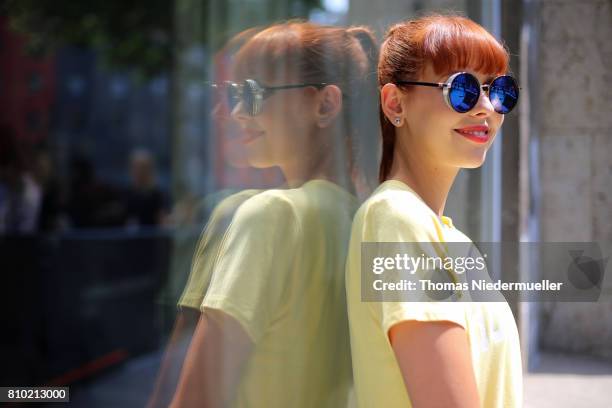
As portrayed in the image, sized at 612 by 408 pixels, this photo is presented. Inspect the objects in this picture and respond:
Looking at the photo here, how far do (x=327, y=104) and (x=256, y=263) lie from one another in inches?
15.5

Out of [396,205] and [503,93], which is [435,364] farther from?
[503,93]

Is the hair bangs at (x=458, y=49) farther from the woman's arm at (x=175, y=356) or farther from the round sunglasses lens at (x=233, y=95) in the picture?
the woman's arm at (x=175, y=356)

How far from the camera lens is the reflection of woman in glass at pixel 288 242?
1.31 m

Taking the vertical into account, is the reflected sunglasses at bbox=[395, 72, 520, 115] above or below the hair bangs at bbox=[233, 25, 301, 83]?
below

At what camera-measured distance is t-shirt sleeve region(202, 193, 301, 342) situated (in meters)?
1.29

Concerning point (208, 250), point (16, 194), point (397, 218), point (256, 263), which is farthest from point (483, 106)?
point (16, 194)

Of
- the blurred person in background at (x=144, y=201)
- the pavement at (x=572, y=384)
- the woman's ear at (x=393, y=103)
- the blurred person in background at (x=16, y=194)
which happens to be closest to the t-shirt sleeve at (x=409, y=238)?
the woman's ear at (x=393, y=103)

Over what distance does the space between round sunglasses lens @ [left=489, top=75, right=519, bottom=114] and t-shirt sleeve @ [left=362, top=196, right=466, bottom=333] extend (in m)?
0.23

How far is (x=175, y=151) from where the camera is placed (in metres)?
4.91

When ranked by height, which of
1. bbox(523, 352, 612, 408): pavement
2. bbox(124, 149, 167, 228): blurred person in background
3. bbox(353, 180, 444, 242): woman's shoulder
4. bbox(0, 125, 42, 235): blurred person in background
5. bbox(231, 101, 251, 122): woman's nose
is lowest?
bbox(124, 149, 167, 228): blurred person in background

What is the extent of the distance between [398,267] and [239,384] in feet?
1.51

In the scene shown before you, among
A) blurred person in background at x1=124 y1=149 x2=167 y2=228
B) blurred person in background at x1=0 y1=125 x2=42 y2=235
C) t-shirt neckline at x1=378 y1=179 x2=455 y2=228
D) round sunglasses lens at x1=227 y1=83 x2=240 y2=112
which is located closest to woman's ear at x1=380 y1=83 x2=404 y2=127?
t-shirt neckline at x1=378 y1=179 x2=455 y2=228

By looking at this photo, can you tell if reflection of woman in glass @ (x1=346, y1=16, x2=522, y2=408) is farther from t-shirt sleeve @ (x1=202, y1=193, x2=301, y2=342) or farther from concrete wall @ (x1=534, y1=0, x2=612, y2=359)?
concrete wall @ (x1=534, y1=0, x2=612, y2=359)

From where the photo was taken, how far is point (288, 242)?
1.38 metres
